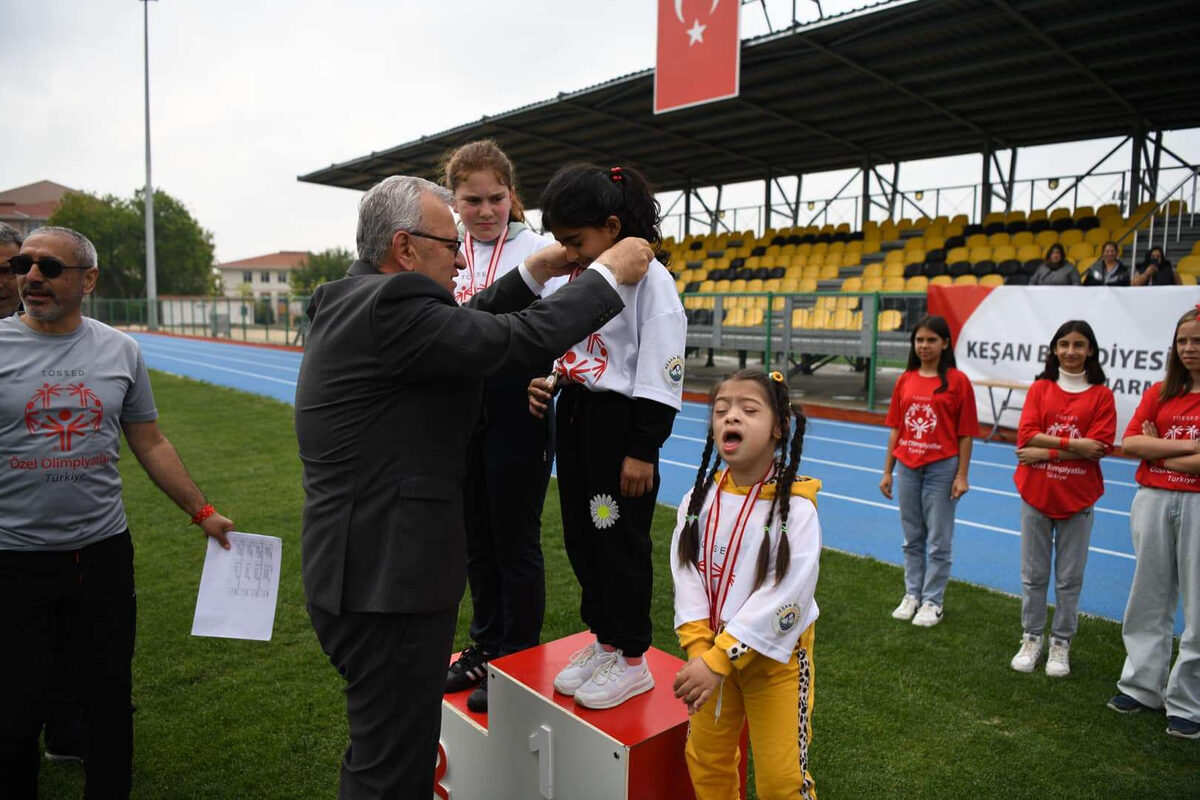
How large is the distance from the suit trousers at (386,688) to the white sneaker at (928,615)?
3.26m

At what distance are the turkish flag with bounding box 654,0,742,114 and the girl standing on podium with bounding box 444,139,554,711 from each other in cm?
1145

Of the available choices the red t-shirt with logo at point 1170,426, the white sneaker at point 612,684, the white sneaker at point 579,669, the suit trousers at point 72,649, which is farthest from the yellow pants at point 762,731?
the red t-shirt with logo at point 1170,426

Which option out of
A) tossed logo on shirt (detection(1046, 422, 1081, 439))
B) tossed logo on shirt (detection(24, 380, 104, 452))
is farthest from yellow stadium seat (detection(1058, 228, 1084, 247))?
tossed logo on shirt (detection(24, 380, 104, 452))

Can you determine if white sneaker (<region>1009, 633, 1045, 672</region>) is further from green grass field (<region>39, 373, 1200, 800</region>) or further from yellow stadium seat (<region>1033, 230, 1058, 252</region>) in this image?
yellow stadium seat (<region>1033, 230, 1058, 252</region>)

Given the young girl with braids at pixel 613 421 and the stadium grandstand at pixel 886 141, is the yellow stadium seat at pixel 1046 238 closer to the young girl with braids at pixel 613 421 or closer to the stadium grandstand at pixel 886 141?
the stadium grandstand at pixel 886 141

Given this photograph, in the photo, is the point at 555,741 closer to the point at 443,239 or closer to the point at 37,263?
the point at 443,239

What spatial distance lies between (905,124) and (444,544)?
19157 millimetres

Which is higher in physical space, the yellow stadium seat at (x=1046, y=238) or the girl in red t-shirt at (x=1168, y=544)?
the yellow stadium seat at (x=1046, y=238)

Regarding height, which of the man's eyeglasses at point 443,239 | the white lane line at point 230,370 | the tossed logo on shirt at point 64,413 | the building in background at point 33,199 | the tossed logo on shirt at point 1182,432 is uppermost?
the building in background at point 33,199

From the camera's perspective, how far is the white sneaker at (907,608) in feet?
14.5

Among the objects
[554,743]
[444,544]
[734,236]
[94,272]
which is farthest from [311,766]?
[734,236]

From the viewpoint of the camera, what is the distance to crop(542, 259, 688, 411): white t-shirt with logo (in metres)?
2.23

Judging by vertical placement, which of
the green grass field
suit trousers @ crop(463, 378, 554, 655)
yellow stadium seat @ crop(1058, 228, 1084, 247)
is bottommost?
the green grass field

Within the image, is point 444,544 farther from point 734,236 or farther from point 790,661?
point 734,236
